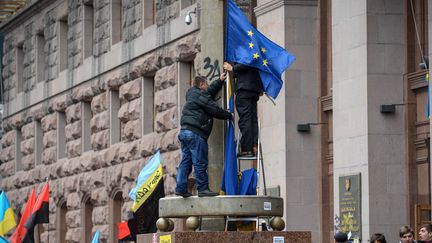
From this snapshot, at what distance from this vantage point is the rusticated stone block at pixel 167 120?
37.0 m

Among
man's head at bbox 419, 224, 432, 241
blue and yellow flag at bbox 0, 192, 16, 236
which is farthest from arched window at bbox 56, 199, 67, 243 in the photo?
man's head at bbox 419, 224, 432, 241

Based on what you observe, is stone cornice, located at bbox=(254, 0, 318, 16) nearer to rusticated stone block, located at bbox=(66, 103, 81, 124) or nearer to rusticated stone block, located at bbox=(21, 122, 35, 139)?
rusticated stone block, located at bbox=(66, 103, 81, 124)

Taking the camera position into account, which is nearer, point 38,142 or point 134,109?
point 134,109

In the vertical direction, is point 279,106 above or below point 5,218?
above

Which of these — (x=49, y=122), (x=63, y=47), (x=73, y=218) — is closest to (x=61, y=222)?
(x=73, y=218)

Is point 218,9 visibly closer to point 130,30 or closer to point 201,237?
point 201,237

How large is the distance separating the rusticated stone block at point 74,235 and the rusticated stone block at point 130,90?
17.6 ft

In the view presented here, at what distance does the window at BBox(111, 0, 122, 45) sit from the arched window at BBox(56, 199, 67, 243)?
6.73 meters

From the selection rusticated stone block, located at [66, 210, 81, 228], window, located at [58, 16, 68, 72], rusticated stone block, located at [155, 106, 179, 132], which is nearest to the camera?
rusticated stone block, located at [155, 106, 179, 132]

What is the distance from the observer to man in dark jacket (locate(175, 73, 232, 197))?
19953 millimetres

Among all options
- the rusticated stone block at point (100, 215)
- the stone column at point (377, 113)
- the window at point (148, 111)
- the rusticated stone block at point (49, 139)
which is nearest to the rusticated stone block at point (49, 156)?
the rusticated stone block at point (49, 139)

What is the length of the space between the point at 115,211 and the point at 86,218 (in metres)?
Result: 3.17

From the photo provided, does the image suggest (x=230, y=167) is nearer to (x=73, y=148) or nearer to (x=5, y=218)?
(x=5, y=218)

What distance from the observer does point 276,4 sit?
31531mm
